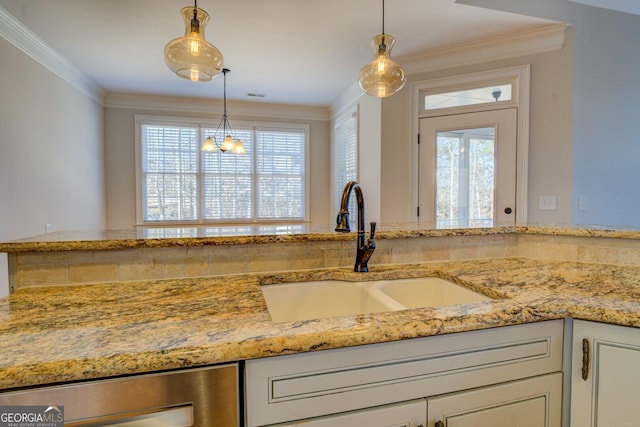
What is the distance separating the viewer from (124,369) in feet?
1.85

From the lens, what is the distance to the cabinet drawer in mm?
655

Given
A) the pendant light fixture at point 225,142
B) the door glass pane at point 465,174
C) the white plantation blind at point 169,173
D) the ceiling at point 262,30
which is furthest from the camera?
the white plantation blind at point 169,173

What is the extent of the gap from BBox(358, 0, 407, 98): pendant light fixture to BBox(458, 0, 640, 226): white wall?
1.76 meters

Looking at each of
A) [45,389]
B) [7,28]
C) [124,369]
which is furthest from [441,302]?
[7,28]

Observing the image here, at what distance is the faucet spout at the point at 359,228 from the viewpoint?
1170 millimetres

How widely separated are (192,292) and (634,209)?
361 centimetres

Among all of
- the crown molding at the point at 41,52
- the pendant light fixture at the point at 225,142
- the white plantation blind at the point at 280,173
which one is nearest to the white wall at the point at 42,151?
the crown molding at the point at 41,52

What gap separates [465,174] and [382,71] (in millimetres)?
1806

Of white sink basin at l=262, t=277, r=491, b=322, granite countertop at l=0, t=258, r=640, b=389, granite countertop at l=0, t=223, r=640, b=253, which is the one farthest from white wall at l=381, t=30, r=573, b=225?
white sink basin at l=262, t=277, r=491, b=322

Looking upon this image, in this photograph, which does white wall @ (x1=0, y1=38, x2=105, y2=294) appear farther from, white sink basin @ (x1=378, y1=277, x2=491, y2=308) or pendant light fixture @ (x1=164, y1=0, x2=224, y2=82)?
white sink basin @ (x1=378, y1=277, x2=491, y2=308)

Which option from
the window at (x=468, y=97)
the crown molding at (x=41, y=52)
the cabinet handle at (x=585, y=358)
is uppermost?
the crown molding at (x=41, y=52)

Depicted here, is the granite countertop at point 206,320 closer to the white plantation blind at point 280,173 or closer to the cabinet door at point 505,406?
the cabinet door at point 505,406

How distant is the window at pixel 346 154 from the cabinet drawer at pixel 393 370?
3100mm

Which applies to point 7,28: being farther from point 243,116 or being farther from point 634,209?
point 634,209
